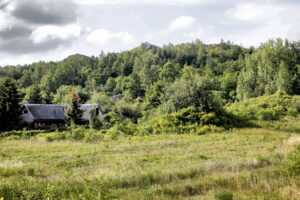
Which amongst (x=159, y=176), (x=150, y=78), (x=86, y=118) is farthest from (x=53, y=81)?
(x=159, y=176)

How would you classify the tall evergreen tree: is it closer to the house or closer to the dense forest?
the dense forest

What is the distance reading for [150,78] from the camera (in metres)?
116

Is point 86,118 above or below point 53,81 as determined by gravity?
below

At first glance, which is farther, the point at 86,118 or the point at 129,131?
the point at 86,118

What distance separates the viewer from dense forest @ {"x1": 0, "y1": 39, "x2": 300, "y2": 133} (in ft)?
111

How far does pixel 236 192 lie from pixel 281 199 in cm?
115

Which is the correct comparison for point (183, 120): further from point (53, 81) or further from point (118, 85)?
point (53, 81)

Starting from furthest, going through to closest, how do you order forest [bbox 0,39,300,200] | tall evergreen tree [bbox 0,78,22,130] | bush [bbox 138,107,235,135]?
1. tall evergreen tree [bbox 0,78,22,130]
2. bush [bbox 138,107,235,135]
3. forest [bbox 0,39,300,200]

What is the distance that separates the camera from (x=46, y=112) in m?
51.3

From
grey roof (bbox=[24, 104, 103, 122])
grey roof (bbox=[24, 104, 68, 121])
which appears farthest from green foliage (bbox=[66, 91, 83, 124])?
grey roof (bbox=[24, 104, 68, 121])

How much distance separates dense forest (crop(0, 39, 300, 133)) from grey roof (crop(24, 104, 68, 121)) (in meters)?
6.11

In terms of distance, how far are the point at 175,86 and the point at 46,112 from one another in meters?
28.4

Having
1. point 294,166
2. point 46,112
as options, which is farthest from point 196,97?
point 46,112

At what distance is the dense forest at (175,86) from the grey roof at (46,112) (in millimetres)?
6106
